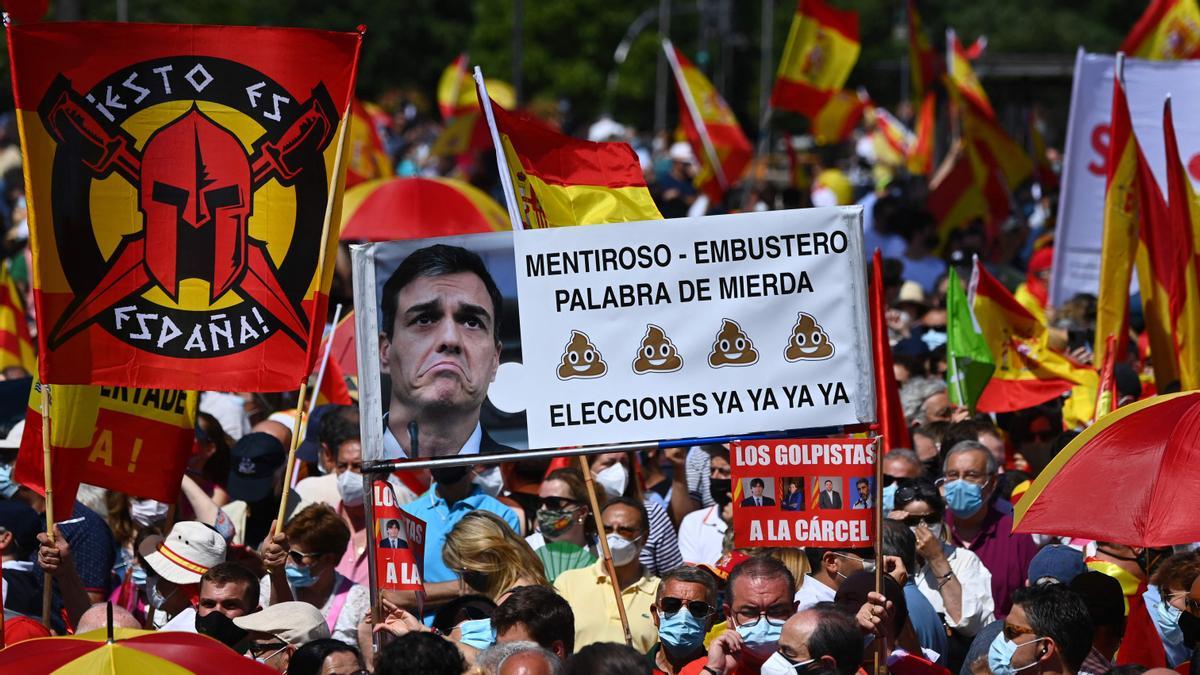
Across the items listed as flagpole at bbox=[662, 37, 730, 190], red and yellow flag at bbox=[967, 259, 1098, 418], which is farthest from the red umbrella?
flagpole at bbox=[662, 37, 730, 190]

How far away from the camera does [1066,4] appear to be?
83.9 m

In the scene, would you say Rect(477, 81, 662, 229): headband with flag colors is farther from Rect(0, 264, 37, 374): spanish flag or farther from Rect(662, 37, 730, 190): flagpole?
Rect(662, 37, 730, 190): flagpole

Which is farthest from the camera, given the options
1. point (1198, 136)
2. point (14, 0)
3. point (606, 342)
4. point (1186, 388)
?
point (1198, 136)

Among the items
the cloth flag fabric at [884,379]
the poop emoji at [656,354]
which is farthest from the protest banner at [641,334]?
the cloth flag fabric at [884,379]

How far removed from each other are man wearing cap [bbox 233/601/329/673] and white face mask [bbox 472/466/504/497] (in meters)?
2.12

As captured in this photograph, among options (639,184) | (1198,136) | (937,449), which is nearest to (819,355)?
(639,184)

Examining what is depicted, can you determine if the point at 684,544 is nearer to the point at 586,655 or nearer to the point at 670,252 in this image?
the point at 670,252

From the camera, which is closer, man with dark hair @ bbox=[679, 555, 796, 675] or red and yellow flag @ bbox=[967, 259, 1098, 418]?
man with dark hair @ bbox=[679, 555, 796, 675]

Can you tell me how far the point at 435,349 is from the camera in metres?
5.77

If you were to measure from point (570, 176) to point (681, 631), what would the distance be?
→ 2.15m

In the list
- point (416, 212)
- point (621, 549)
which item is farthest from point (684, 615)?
point (416, 212)

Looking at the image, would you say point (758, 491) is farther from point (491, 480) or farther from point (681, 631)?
point (491, 480)

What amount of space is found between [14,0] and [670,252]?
102 inches

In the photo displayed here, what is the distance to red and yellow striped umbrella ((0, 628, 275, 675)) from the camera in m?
4.66
